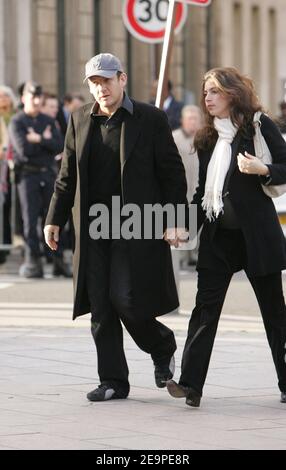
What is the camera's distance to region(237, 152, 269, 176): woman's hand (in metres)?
9.56

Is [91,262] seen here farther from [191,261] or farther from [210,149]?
[191,261]

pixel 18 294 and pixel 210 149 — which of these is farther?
pixel 18 294

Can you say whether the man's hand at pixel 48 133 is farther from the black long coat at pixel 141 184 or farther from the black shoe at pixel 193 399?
the black shoe at pixel 193 399

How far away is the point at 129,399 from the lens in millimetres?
10070

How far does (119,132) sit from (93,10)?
2588cm

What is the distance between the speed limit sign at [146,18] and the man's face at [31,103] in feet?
8.05

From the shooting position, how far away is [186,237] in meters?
9.87

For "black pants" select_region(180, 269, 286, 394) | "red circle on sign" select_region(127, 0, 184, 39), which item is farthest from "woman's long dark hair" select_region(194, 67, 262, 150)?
"red circle on sign" select_region(127, 0, 184, 39)

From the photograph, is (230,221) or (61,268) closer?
(230,221)

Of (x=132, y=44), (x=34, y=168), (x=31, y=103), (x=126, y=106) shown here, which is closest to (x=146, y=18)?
(x=31, y=103)

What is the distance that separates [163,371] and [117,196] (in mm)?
1091

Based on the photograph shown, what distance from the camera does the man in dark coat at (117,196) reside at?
993 centimetres

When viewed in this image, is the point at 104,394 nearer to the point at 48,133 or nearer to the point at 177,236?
the point at 177,236

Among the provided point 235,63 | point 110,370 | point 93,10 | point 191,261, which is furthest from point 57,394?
point 235,63
